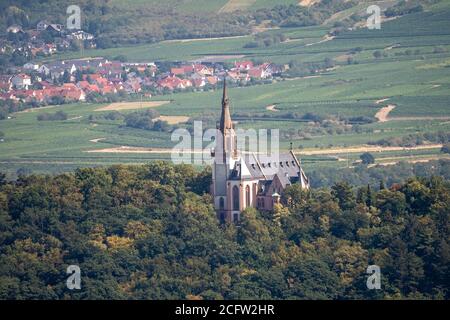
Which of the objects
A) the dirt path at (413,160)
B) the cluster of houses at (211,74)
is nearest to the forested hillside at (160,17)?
the cluster of houses at (211,74)

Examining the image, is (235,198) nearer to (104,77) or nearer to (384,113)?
(384,113)

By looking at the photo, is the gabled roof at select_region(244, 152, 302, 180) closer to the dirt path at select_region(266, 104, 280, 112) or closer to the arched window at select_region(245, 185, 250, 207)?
the arched window at select_region(245, 185, 250, 207)

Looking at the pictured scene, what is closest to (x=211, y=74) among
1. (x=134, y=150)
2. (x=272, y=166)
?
(x=134, y=150)

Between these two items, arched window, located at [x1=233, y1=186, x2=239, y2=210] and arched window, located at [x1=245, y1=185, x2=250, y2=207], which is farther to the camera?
arched window, located at [x1=245, y1=185, x2=250, y2=207]

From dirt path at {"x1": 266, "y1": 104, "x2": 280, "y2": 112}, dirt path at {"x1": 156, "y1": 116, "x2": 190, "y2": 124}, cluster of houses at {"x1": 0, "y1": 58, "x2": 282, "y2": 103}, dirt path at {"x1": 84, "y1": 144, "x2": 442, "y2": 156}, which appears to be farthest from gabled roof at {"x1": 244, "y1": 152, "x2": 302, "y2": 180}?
cluster of houses at {"x1": 0, "y1": 58, "x2": 282, "y2": 103}

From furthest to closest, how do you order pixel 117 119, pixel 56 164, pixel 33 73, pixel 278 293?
1. pixel 33 73
2. pixel 117 119
3. pixel 56 164
4. pixel 278 293
